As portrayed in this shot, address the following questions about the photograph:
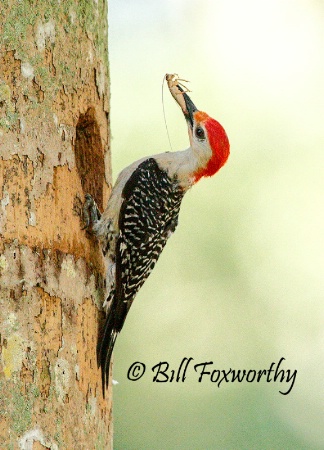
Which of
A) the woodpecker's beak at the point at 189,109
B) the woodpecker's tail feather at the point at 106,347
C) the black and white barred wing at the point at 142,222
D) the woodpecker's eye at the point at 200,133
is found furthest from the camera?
the woodpecker's beak at the point at 189,109

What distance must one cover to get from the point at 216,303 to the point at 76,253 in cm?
294

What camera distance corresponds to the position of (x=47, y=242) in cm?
340

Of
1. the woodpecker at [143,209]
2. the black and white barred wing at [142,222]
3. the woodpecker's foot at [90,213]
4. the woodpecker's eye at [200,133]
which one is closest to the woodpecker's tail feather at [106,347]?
the woodpecker at [143,209]

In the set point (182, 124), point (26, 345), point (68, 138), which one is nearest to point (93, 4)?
point (68, 138)

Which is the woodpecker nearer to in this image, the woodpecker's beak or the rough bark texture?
the woodpecker's beak

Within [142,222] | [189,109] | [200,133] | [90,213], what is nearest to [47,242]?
[90,213]

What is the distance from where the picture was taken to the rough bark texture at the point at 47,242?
317cm

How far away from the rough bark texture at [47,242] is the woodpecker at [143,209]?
0.37 ft

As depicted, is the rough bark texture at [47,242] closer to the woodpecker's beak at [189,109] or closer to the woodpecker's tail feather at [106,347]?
the woodpecker's tail feather at [106,347]

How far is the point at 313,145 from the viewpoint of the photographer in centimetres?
677

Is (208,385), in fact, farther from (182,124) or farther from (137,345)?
(182,124)

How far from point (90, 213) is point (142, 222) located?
1.69 feet

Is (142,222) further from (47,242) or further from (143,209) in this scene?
(47,242)

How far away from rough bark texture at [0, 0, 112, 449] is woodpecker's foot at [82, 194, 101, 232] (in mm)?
54
